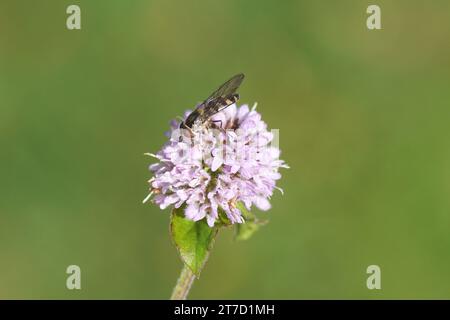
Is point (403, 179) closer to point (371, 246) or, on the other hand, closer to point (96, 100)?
point (371, 246)

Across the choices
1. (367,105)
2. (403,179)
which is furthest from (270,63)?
(403,179)

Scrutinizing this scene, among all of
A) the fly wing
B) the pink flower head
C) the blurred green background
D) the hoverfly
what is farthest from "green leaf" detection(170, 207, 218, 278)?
the blurred green background

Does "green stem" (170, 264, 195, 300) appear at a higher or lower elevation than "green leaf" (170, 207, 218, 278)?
lower

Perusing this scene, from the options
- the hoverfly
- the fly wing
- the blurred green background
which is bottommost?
the hoverfly

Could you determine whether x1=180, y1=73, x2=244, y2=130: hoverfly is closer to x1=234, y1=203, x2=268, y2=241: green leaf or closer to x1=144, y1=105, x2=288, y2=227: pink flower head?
x1=144, y1=105, x2=288, y2=227: pink flower head

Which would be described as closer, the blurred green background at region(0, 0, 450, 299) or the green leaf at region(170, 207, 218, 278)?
the green leaf at region(170, 207, 218, 278)

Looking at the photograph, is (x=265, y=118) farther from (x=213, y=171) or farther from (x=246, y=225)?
(x=213, y=171)

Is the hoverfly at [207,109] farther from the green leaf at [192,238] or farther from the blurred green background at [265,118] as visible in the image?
the blurred green background at [265,118]
